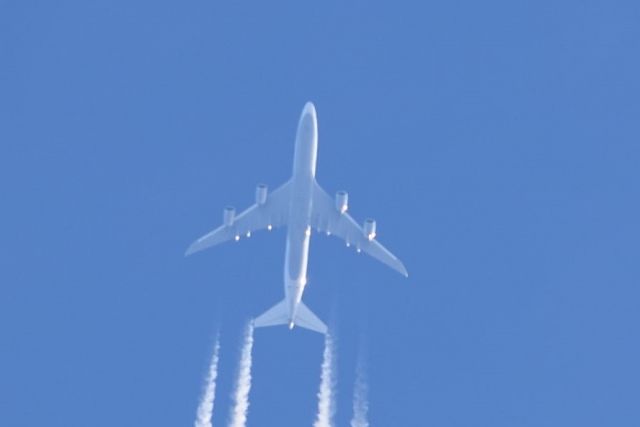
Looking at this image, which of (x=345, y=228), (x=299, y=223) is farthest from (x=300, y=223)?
(x=345, y=228)

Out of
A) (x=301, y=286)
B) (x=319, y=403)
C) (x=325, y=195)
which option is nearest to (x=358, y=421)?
(x=319, y=403)

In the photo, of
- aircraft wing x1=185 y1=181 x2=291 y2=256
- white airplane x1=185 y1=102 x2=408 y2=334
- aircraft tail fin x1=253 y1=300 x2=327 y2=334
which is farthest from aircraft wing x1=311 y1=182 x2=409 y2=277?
aircraft tail fin x1=253 y1=300 x2=327 y2=334

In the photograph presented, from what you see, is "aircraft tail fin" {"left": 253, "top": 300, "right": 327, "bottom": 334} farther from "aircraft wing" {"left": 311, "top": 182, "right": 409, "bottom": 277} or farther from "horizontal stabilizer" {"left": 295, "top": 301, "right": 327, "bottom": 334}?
"aircraft wing" {"left": 311, "top": 182, "right": 409, "bottom": 277}

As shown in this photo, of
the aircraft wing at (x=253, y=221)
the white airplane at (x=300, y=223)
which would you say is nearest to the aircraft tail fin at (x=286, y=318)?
the white airplane at (x=300, y=223)

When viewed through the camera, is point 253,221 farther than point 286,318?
Yes

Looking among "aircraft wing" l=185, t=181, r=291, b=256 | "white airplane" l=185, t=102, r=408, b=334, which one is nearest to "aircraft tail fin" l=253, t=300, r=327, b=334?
"white airplane" l=185, t=102, r=408, b=334

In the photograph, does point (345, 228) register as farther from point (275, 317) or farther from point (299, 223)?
point (275, 317)

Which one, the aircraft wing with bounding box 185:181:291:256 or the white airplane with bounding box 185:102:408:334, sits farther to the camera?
the aircraft wing with bounding box 185:181:291:256

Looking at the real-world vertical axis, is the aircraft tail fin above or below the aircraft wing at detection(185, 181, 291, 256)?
below
